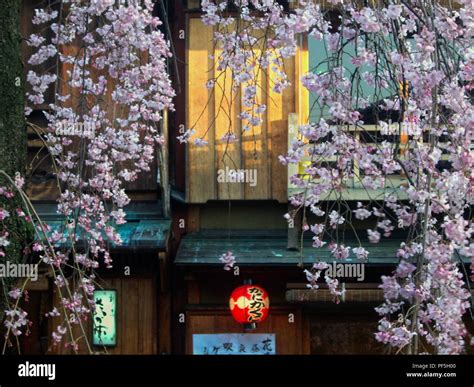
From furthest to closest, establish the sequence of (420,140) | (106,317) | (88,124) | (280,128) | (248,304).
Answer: (280,128), (106,317), (248,304), (88,124), (420,140)

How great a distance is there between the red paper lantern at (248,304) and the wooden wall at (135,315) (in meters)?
1.01

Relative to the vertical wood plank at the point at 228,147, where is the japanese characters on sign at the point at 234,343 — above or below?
below

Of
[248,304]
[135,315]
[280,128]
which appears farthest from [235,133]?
[135,315]

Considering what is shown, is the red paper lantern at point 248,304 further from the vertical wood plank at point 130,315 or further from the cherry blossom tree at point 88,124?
the cherry blossom tree at point 88,124

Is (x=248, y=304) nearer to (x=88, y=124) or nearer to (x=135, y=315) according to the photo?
(x=135, y=315)

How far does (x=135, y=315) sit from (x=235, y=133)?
2.34 meters

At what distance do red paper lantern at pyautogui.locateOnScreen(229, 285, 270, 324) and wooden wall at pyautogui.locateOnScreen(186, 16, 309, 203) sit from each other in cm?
117

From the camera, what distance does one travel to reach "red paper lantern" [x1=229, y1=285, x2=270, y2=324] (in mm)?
7961

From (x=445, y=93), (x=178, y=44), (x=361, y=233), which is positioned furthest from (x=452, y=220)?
(x=178, y=44)

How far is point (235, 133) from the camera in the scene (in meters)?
8.62

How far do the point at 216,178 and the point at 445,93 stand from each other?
14.9ft

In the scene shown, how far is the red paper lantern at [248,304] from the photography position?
796 cm

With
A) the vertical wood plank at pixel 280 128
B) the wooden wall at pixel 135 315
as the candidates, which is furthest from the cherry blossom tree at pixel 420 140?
the wooden wall at pixel 135 315

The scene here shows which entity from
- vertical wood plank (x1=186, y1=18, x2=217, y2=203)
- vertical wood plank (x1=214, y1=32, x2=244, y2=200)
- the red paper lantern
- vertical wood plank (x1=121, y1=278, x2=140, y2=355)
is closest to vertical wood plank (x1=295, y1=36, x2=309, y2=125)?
vertical wood plank (x1=214, y1=32, x2=244, y2=200)
